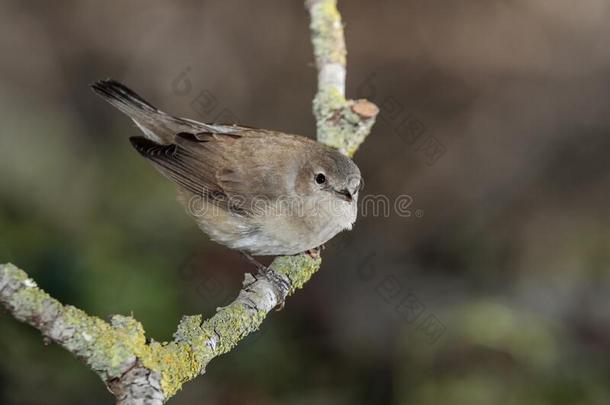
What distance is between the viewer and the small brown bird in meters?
4.69

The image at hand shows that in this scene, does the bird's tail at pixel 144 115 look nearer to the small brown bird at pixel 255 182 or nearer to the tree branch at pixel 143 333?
the small brown bird at pixel 255 182

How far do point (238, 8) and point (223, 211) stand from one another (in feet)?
12.6

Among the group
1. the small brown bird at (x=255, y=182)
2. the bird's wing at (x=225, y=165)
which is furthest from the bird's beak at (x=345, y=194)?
the bird's wing at (x=225, y=165)

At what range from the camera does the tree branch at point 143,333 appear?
2.56 metres

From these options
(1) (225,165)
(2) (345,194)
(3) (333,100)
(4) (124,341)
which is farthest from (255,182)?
(4) (124,341)

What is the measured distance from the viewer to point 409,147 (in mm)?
7527

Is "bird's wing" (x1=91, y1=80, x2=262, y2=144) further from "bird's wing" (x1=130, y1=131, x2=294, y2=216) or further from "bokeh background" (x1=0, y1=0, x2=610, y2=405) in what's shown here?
"bokeh background" (x1=0, y1=0, x2=610, y2=405)

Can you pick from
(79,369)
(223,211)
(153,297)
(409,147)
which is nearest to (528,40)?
(409,147)

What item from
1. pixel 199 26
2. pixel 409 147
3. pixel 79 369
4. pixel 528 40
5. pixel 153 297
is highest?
pixel 528 40

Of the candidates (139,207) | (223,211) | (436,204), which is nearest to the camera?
(223,211)

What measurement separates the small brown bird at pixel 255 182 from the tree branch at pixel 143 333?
282mm

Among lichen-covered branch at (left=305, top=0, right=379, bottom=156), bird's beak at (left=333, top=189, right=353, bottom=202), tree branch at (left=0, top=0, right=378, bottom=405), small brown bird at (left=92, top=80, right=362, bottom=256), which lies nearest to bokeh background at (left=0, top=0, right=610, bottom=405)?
small brown bird at (left=92, top=80, right=362, bottom=256)

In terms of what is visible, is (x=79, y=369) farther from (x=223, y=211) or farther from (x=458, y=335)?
(x=458, y=335)

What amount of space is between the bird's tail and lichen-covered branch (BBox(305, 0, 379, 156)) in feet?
3.29
